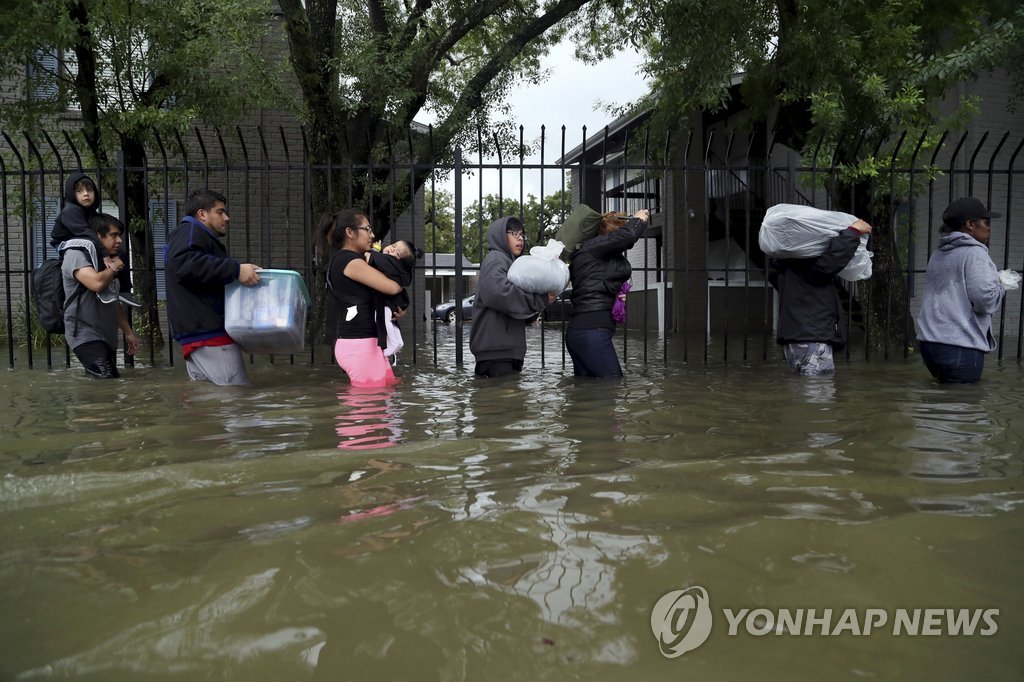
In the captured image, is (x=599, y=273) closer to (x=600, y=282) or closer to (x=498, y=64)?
(x=600, y=282)

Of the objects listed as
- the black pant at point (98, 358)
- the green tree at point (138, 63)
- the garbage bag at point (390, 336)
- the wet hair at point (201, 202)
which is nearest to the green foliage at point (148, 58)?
the green tree at point (138, 63)

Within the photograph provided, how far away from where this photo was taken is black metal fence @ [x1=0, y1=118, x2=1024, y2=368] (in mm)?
9000

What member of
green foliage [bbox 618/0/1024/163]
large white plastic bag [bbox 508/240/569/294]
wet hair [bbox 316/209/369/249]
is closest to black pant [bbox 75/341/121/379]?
wet hair [bbox 316/209/369/249]

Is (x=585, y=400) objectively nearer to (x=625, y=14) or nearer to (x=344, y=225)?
(x=344, y=225)

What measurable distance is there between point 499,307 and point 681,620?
4721 millimetres

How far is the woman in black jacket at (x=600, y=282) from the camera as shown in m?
6.95

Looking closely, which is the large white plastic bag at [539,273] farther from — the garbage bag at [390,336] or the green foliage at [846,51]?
the green foliage at [846,51]

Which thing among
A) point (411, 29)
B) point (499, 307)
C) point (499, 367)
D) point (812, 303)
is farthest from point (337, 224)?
point (411, 29)

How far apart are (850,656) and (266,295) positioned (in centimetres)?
507

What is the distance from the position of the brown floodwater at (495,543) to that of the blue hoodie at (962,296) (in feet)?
5.98

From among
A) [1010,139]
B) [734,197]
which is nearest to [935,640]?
[1010,139]

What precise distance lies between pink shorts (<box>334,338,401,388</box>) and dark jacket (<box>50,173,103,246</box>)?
2.43 meters

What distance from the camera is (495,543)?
2711 millimetres

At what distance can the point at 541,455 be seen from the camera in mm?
4066
